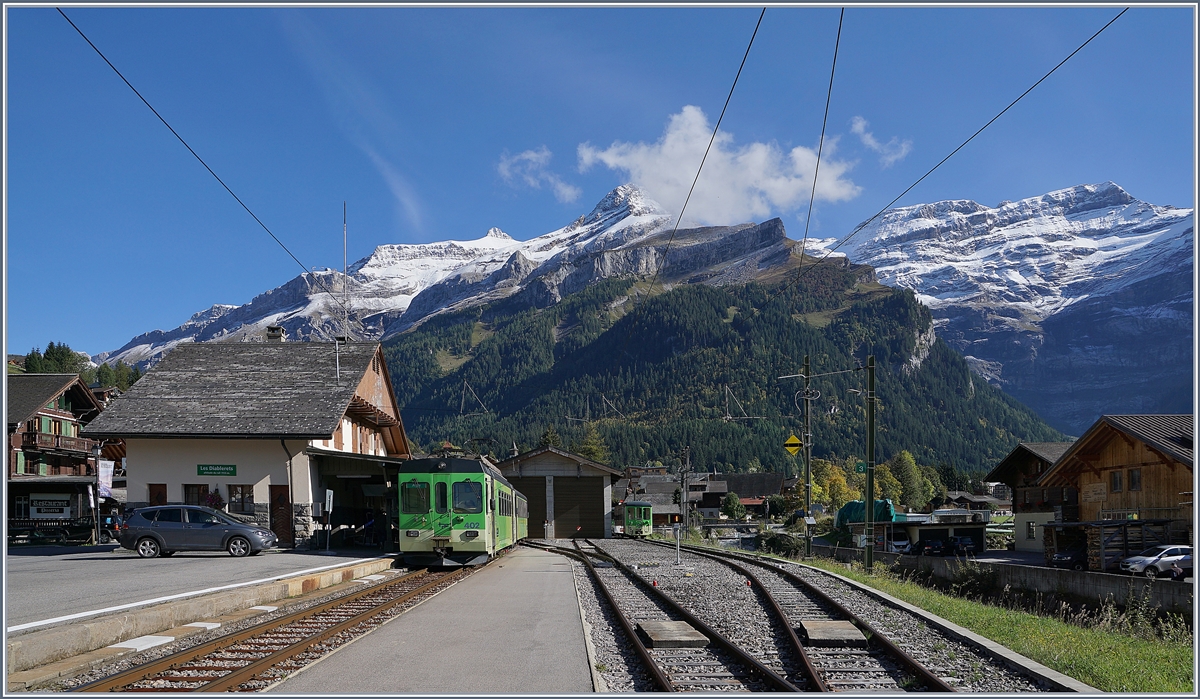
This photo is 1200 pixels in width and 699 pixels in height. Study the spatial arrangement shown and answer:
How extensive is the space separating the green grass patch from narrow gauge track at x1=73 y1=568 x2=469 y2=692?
289 inches

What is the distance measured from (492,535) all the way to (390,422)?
15.8 m

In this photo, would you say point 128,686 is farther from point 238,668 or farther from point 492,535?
point 492,535

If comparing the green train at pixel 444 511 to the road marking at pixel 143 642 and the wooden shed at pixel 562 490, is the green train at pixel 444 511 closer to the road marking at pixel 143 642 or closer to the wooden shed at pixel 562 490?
the road marking at pixel 143 642

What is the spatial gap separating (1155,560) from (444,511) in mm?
19952

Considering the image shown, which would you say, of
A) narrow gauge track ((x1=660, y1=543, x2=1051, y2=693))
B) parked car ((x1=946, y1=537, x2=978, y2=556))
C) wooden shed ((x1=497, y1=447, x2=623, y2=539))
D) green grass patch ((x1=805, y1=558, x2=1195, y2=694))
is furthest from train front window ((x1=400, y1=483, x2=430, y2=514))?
wooden shed ((x1=497, y1=447, x2=623, y2=539))

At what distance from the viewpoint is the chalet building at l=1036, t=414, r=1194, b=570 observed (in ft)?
94.2

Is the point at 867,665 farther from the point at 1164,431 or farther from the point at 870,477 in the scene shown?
the point at 1164,431

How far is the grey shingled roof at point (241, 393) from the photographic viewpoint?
93.0 feet

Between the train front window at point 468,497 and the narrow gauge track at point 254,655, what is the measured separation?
9209mm

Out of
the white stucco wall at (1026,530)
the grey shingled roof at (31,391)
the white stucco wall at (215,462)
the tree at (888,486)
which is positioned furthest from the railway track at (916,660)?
the tree at (888,486)

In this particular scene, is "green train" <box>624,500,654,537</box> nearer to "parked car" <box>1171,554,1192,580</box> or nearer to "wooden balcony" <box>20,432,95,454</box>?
"wooden balcony" <box>20,432,95,454</box>

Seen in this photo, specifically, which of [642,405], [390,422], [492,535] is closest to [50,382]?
[390,422]

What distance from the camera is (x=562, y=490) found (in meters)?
54.7

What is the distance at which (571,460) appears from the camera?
54125mm
